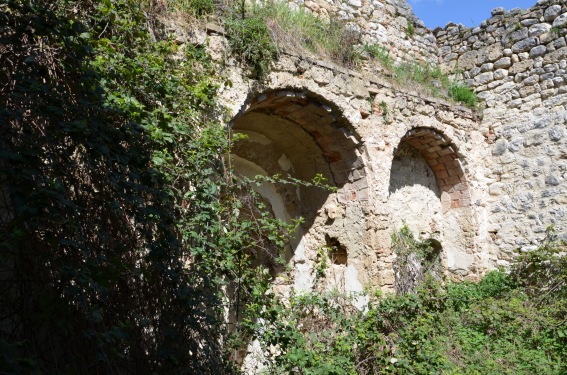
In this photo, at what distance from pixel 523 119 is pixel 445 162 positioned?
125 centimetres

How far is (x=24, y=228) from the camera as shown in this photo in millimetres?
2115

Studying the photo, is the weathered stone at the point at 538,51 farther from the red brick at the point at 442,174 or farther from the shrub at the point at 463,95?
the red brick at the point at 442,174

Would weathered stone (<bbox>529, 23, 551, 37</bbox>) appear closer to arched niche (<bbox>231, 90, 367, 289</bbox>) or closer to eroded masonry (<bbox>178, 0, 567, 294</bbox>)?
eroded masonry (<bbox>178, 0, 567, 294</bbox>)

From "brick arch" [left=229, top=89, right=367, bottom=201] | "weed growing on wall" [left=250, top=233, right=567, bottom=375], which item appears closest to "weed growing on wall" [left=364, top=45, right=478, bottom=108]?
"brick arch" [left=229, top=89, right=367, bottom=201]

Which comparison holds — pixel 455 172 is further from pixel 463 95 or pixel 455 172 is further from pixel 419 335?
pixel 419 335

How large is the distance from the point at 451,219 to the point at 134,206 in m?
6.08

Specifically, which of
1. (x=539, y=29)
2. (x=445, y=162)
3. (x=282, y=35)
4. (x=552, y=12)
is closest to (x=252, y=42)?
(x=282, y=35)

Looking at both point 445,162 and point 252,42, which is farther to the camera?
point 445,162

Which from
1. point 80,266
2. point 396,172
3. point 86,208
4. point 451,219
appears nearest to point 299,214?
point 396,172

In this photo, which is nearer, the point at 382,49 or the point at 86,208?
the point at 86,208

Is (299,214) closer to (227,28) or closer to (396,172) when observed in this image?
(396,172)

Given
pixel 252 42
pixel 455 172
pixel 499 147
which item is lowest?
pixel 252 42

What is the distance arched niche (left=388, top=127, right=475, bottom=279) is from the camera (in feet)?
24.7

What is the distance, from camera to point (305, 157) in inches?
264
